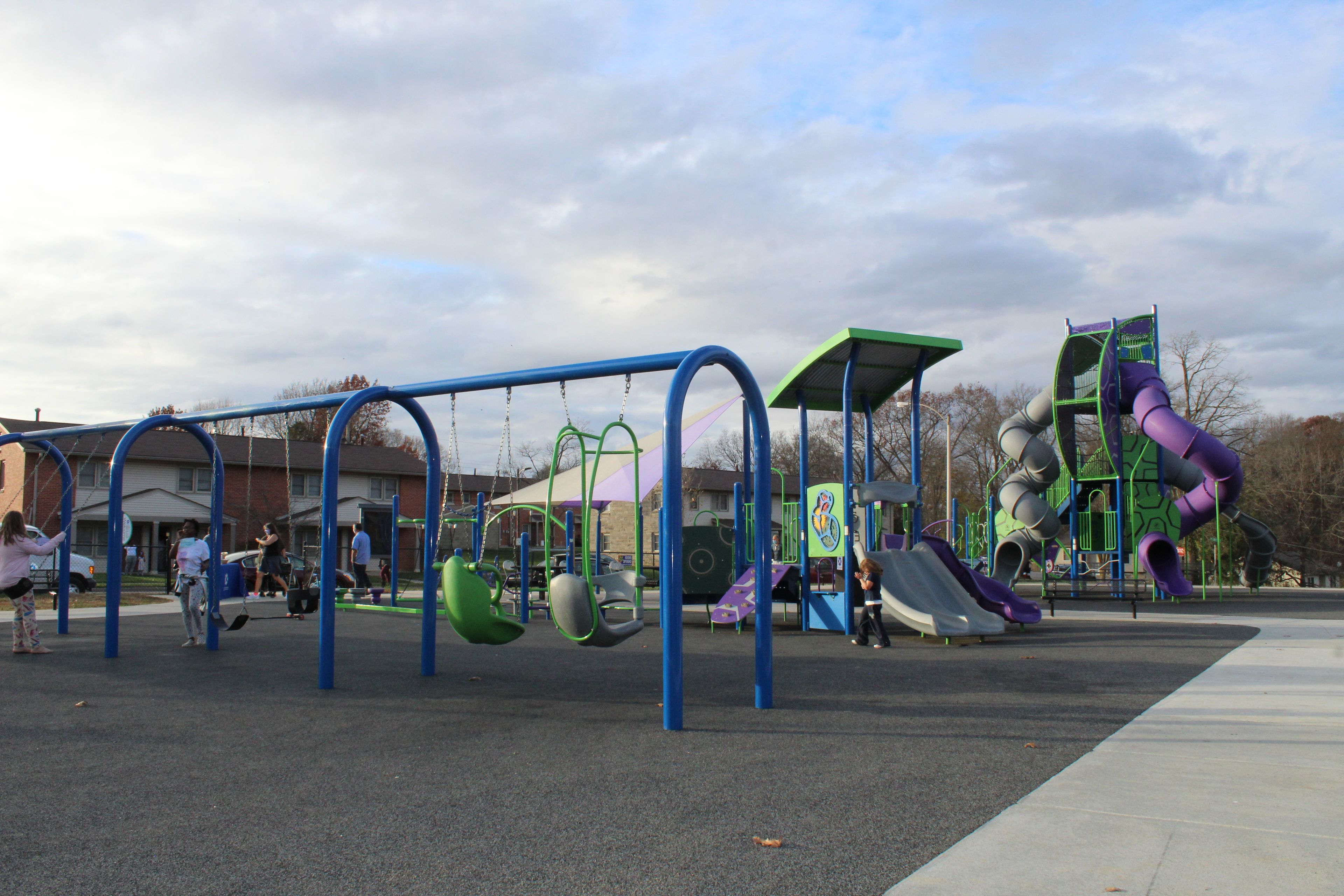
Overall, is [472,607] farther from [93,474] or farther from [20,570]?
[93,474]

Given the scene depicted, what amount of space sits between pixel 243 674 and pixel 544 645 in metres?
4.09

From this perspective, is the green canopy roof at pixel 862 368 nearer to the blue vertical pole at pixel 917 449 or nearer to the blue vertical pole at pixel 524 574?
the blue vertical pole at pixel 917 449

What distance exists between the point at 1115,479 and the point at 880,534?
11213mm

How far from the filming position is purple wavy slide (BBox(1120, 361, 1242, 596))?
836 inches

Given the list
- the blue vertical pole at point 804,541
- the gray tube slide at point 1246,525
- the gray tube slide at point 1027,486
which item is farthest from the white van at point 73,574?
the gray tube slide at point 1246,525

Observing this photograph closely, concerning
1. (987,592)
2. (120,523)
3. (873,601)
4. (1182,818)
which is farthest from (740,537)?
(1182,818)

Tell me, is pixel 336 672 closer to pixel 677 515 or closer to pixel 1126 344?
pixel 677 515

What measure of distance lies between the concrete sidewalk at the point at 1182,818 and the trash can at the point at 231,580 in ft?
33.3

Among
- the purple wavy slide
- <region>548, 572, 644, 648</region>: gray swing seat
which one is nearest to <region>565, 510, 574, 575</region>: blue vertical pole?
<region>548, 572, 644, 648</region>: gray swing seat

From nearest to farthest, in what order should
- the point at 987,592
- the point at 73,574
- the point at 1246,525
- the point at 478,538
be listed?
the point at 478,538, the point at 987,592, the point at 73,574, the point at 1246,525

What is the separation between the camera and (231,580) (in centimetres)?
1214

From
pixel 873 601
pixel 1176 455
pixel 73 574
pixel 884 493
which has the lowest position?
pixel 73 574

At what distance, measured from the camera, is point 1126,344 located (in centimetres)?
2419

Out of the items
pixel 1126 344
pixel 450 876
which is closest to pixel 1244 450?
pixel 1126 344
